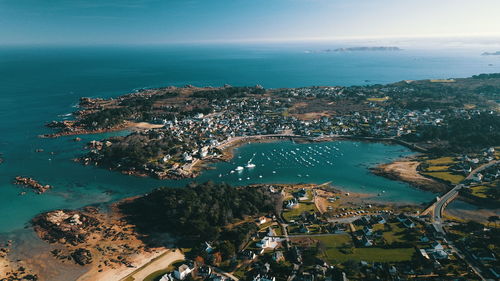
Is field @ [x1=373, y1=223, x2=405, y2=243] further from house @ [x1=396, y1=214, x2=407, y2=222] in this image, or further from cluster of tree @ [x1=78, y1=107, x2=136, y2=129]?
cluster of tree @ [x1=78, y1=107, x2=136, y2=129]

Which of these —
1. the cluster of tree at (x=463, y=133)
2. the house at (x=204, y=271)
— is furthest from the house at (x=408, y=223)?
the cluster of tree at (x=463, y=133)

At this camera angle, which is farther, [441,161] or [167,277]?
[441,161]

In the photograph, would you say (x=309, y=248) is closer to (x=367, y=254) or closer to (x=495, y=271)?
(x=367, y=254)

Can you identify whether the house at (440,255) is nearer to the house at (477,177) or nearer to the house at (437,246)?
the house at (437,246)

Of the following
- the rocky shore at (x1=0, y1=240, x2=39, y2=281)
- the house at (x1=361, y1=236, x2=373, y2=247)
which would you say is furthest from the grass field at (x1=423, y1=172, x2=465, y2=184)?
the rocky shore at (x1=0, y1=240, x2=39, y2=281)

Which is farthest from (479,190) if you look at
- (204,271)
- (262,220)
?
(204,271)

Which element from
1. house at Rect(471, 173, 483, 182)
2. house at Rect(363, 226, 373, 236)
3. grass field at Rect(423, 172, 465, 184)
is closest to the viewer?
house at Rect(363, 226, 373, 236)
